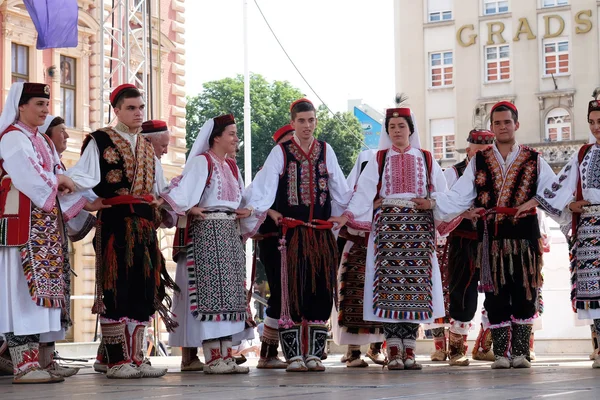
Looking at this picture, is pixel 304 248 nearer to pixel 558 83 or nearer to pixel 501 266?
pixel 501 266

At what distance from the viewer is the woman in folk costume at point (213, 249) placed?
8711 mm

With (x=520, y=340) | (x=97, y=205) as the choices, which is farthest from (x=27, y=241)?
(x=520, y=340)

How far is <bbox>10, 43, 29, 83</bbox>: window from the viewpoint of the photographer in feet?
73.9

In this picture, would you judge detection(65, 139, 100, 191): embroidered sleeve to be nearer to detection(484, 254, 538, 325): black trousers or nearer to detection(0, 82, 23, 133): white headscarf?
detection(0, 82, 23, 133): white headscarf

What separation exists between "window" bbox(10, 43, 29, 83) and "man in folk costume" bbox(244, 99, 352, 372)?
14.3 metres

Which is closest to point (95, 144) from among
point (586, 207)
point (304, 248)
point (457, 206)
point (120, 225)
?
point (120, 225)

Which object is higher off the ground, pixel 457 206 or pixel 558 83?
pixel 558 83

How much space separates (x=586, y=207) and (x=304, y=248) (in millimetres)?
2178

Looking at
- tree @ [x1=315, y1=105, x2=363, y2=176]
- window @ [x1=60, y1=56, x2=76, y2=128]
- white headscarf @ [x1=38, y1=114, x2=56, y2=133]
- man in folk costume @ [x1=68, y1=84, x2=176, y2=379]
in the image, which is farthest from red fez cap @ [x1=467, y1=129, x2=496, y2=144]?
tree @ [x1=315, y1=105, x2=363, y2=176]

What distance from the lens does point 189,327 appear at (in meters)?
9.02

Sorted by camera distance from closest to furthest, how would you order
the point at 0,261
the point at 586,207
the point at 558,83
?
the point at 0,261 < the point at 586,207 < the point at 558,83

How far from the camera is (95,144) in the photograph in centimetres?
824

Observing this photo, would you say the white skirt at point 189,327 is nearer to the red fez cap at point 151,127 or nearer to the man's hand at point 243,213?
the man's hand at point 243,213

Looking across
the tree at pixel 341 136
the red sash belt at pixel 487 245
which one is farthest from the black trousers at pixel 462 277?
the tree at pixel 341 136
